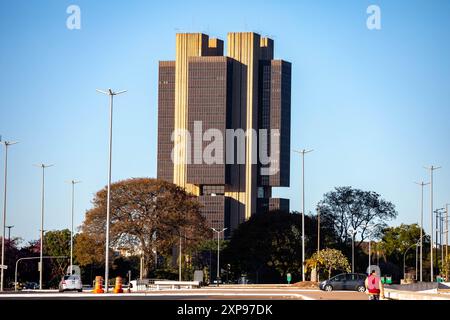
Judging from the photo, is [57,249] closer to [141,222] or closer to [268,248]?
[268,248]

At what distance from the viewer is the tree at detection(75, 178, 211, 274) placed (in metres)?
108

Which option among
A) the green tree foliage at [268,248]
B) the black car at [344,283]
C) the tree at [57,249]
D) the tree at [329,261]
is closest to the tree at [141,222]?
the tree at [329,261]

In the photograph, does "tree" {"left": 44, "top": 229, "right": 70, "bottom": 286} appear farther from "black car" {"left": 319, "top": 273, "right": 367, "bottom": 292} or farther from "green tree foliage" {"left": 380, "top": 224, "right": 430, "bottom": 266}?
"black car" {"left": 319, "top": 273, "right": 367, "bottom": 292}

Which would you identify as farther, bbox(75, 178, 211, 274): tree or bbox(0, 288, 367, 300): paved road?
bbox(75, 178, 211, 274): tree

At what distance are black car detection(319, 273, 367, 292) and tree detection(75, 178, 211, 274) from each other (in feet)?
118

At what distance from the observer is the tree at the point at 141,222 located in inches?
4242

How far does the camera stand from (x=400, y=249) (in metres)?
169

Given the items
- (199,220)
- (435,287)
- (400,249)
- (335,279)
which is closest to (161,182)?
(199,220)

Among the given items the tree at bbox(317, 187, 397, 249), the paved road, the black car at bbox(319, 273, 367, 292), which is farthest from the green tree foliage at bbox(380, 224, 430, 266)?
the paved road

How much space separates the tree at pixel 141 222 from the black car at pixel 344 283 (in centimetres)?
3611

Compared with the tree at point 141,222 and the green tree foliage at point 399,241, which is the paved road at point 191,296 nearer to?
the tree at point 141,222

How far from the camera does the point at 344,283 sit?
75.2 m
